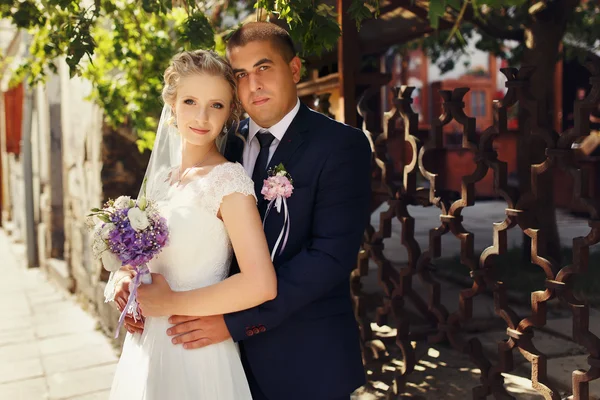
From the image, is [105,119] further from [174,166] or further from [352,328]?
[352,328]

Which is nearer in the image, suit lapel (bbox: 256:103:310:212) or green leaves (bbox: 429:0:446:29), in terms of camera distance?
green leaves (bbox: 429:0:446:29)

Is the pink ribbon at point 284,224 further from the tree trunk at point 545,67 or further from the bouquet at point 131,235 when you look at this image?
the tree trunk at point 545,67

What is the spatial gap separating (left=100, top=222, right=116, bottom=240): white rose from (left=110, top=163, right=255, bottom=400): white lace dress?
0.22m

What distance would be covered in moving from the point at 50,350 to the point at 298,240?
413cm

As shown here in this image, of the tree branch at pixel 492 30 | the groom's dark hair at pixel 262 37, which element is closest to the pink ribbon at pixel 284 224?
the groom's dark hair at pixel 262 37

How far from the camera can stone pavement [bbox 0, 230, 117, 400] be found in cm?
474

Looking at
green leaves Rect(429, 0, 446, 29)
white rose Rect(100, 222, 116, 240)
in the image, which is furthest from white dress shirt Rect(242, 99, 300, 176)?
green leaves Rect(429, 0, 446, 29)

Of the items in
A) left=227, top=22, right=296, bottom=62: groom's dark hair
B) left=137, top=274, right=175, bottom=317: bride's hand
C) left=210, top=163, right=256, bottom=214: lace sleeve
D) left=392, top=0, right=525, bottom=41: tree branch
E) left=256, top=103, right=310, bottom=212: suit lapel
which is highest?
left=392, top=0, right=525, bottom=41: tree branch

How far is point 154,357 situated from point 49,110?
24.1 ft

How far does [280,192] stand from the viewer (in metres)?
2.22

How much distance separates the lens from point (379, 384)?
404 centimetres

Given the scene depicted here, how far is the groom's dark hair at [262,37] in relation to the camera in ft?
7.72

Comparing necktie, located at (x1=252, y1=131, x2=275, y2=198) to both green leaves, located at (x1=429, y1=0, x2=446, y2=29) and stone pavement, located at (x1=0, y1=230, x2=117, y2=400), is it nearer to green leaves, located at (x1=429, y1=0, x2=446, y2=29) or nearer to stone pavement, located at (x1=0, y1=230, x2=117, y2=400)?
green leaves, located at (x1=429, y1=0, x2=446, y2=29)

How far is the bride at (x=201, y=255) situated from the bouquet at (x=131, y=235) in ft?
0.31
